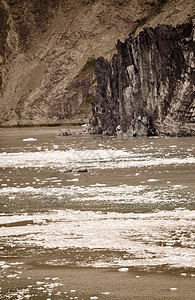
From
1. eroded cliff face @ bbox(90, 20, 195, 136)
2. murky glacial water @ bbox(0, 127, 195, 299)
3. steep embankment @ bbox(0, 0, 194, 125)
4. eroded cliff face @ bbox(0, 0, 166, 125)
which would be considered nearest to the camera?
murky glacial water @ bbox(0, 127, 195, 299)

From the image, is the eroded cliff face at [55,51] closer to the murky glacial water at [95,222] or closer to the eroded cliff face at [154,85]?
the eroded cliff face at [154,85]

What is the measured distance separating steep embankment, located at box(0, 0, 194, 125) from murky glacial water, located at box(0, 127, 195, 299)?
350 ft

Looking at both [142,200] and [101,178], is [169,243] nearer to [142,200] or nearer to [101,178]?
[142,200]

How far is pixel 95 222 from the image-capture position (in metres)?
11.0

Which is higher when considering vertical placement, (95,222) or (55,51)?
(55,51)

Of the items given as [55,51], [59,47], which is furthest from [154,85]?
[59,47]

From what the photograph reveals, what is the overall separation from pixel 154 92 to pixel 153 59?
11.0ft

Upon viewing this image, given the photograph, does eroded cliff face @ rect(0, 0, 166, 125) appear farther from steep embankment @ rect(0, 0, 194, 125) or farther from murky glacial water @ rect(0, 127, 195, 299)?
murky glacial water @ rect(0, 127, 195, 299)

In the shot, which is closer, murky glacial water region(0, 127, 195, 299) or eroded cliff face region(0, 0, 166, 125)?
murky glacial water region(0, 127, 195, 299)

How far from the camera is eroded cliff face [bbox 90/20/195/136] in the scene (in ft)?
155

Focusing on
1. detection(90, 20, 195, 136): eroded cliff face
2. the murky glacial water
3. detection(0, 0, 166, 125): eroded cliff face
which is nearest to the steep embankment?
detection(0, 0, 166, 125): eroded cliff face

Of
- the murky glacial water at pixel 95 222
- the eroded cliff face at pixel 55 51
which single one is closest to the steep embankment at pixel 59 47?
the eroded cliff face at pixel 55 51

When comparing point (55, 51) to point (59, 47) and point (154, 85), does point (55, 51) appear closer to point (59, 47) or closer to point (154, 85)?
point (59, 47)

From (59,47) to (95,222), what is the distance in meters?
137
